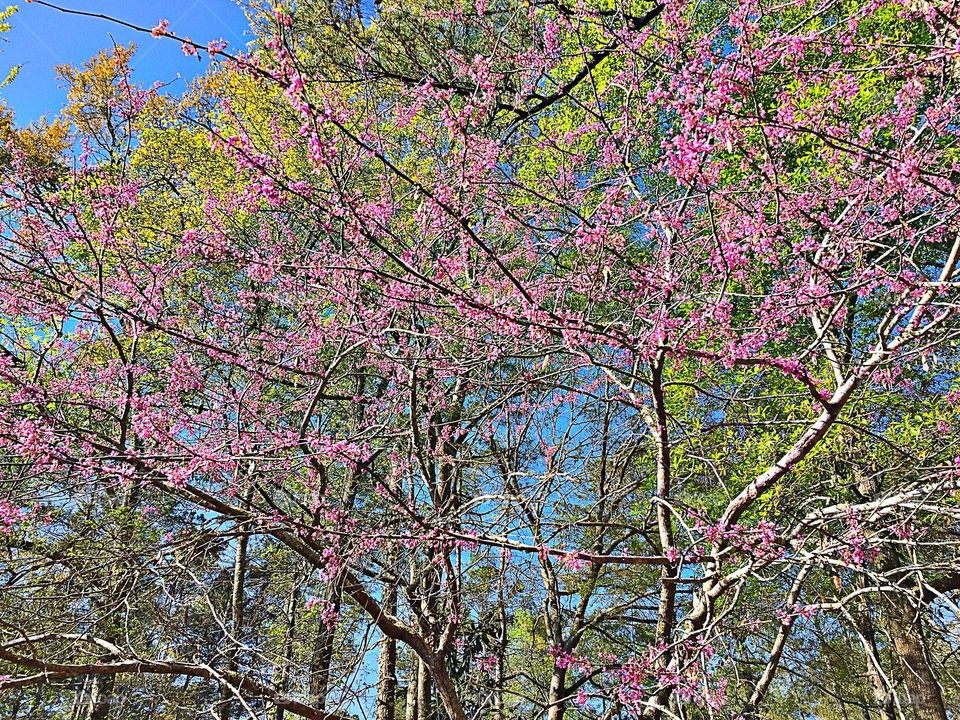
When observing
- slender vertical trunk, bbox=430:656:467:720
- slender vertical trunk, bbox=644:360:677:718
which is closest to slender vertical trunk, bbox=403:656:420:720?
slender vertical trunk, bbox=430:656:467:720

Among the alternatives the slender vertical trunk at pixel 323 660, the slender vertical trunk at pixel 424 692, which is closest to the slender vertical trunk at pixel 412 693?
the slender vertical trunk at pixel 424 692

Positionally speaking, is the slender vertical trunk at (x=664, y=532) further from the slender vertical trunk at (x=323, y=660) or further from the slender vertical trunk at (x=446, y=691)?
the slender vertical trunk at (x=323, y=660)

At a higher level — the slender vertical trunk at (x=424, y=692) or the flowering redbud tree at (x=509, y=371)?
the flowering redbud tree at (x=509, y=371)

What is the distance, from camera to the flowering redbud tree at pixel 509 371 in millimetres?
3654

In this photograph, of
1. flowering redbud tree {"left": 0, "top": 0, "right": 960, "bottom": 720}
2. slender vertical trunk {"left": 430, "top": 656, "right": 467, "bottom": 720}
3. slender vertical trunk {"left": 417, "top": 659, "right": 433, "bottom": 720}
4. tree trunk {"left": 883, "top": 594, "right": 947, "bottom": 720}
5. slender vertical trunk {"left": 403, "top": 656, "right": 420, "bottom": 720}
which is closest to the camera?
flowering redbud tree {"left": 0, "top": 0, "right": 960, "bottom": 720}

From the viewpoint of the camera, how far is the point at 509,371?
8617 millimetres

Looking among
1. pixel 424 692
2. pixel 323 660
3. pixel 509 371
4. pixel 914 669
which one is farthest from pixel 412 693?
pixel 914 669

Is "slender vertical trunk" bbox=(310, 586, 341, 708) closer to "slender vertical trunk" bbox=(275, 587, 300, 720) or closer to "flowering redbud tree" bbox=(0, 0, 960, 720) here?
"flowering redbud tree" bbox=(0, 0, 960, 720)

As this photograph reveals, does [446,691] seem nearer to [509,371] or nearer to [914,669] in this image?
[509,371]

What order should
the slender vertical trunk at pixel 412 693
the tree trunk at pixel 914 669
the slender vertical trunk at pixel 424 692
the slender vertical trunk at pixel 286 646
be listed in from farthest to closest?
1. the slender vertical trunk at pixel 412 693
2. the slender vertical trunk at pixel 424 692
3. the tree trunk at pixel 914 669
4. the slender vertical trunk at pixel 286 646

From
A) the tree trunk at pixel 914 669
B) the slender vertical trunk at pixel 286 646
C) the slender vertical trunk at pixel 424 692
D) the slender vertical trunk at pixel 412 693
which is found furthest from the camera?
the slender vertical trunk at pixel 412 693

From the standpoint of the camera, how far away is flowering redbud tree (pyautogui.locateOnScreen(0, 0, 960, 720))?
3654mm

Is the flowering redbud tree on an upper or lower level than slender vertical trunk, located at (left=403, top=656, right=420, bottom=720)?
upper

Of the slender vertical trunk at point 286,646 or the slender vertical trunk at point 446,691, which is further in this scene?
the slender vertical trunk at point 446,691
